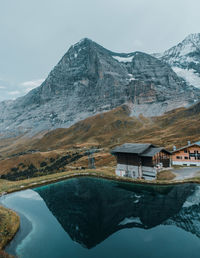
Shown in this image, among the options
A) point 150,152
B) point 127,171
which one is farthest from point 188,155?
point 127,171

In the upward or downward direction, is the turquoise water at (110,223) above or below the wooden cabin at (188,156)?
below

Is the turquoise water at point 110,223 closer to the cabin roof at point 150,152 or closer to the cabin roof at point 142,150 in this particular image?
the cabin roof at point 150,152

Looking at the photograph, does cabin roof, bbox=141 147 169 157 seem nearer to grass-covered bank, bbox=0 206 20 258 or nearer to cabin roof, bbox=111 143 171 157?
cabin roof, bbox=111 143 171 157

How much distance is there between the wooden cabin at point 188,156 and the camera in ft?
161

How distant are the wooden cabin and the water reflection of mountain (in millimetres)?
16572

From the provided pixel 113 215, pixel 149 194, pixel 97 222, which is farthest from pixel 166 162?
pixel 97 222

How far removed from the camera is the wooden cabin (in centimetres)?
4909

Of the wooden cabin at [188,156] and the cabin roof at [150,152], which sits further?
the wooden cabin at [188,156]

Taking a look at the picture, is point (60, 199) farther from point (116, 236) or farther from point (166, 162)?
point (166, 162)

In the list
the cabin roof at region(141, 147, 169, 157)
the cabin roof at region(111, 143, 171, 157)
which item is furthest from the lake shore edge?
the cabin roof at region(111, 143, 171, 157)

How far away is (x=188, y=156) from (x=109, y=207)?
3203 centimetres

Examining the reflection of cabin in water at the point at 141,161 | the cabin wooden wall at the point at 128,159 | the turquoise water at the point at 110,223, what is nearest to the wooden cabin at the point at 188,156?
the reflection of cabin in water at the point at 141,161

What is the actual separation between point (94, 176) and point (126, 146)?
1278 cm

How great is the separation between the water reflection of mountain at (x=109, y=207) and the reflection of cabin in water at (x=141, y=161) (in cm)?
673
